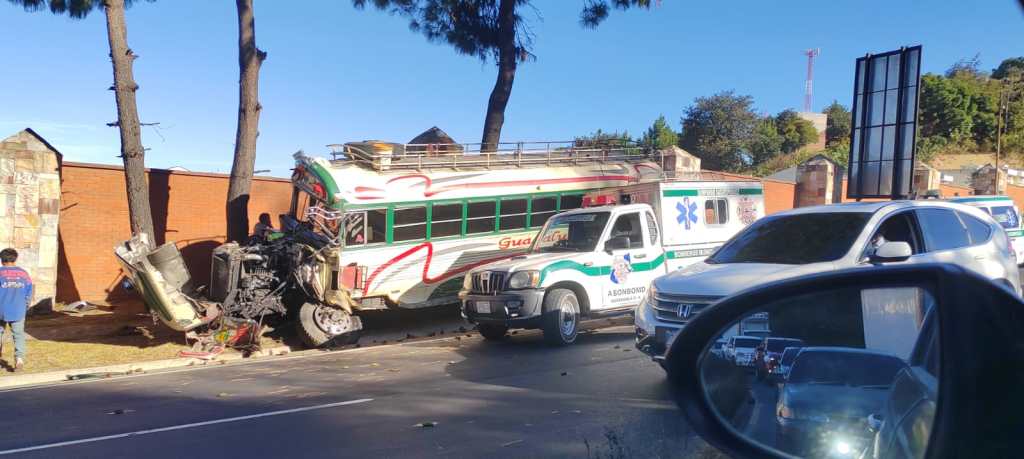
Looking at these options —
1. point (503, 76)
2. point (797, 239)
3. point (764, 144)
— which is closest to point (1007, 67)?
point (764, 144)

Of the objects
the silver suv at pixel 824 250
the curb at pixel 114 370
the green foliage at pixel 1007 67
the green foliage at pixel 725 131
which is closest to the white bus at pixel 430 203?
the curb at pixel 114 370

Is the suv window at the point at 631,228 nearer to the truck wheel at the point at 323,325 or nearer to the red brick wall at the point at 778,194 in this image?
the truck wheel at the point at 323,325

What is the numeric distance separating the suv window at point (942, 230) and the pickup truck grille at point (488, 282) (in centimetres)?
549

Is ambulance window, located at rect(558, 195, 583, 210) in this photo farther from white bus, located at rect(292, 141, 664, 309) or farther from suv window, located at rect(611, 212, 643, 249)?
suv window, located at rect(611, 212, 643, 249)

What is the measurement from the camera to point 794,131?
55031mm

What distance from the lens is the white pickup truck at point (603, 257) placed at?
10.3 metres

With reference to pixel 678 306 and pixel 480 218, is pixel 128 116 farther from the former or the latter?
pixel 678 306

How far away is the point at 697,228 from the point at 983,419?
10.8 meters

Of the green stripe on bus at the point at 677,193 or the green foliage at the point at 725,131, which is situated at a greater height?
the green foliage at the point at 725,131

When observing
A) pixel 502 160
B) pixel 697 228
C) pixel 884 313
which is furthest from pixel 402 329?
pixel 884 313

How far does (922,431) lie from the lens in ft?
5.54

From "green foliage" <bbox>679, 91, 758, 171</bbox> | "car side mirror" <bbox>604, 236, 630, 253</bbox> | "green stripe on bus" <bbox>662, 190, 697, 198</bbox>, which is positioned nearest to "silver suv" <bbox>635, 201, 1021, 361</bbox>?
"car side mirror" <bbox>604, 236, 630, 253</bbox>

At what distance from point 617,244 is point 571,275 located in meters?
0.95

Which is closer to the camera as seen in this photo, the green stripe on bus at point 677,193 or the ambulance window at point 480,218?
the green stripe on bus at point 677,193
